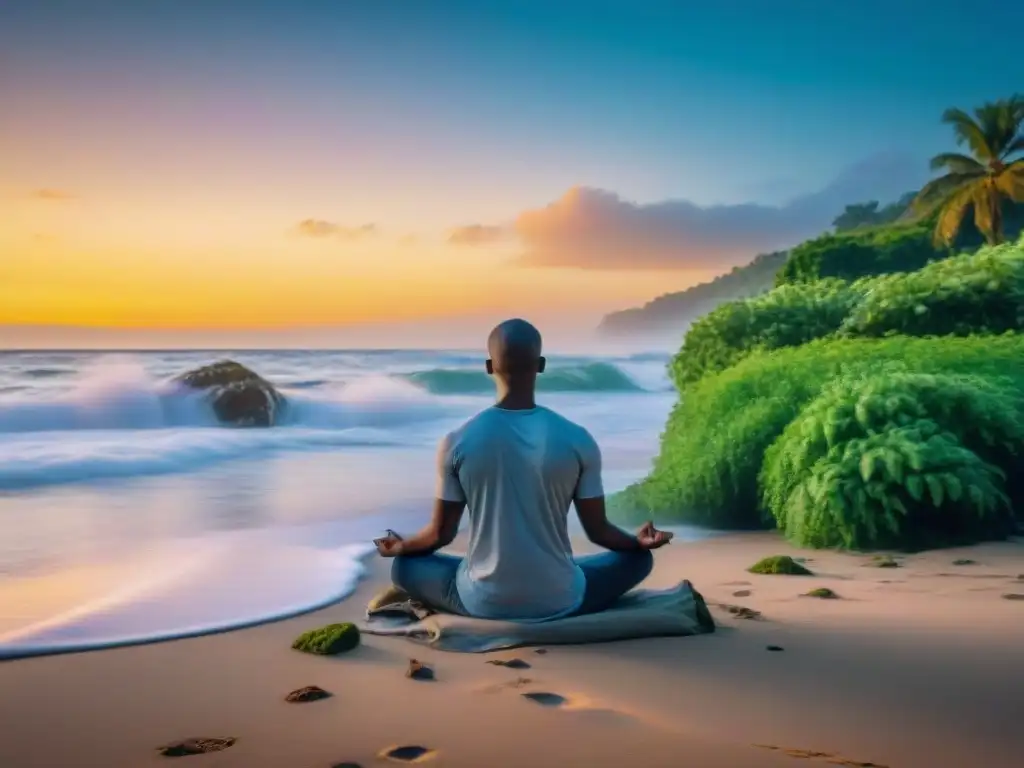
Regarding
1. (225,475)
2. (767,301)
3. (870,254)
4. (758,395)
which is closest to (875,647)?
(758,395)

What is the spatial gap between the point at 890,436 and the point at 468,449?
3.85 m

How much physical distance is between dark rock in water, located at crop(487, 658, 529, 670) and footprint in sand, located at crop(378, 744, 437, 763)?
0.87m

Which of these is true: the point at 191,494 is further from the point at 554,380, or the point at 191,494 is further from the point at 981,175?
the point at 554,380

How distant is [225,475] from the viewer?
13.7 meters

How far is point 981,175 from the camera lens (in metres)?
26.2

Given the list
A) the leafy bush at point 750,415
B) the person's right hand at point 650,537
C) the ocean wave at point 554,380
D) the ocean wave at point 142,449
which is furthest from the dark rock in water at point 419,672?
the ocean wave at point 554,380

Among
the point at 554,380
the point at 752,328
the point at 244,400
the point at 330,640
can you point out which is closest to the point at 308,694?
the point at 330,640

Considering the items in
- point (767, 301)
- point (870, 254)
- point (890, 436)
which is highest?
point (870, 254)

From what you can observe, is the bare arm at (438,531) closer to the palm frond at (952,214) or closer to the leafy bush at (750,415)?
the leafy bush at (750,415)

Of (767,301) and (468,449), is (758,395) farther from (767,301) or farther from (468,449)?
(468,449)

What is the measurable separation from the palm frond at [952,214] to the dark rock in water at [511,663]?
2220 cm

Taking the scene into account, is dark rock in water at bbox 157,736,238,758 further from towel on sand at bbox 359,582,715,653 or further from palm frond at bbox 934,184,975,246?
palm frond at bbox 934,184,975,246

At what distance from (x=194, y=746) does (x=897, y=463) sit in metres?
4.96

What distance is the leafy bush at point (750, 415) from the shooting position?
8.21 meters
